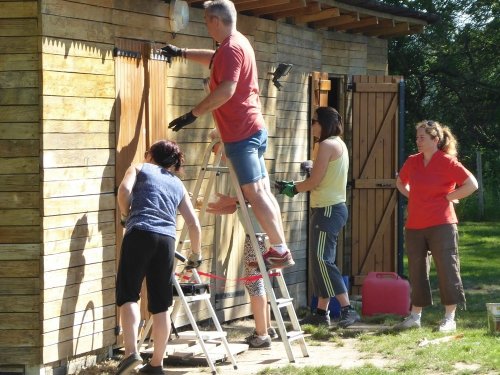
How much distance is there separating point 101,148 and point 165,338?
1.55 meters

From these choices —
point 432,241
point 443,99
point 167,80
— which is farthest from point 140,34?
point 443,99

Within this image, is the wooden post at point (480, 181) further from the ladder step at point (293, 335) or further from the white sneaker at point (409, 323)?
the ladder step at point (293, 335)

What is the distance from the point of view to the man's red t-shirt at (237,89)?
7.62 metres

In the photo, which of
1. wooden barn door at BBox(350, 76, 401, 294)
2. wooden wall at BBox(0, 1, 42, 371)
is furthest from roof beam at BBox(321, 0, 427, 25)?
wooden wall at BBox(0, 1, 42, 371)

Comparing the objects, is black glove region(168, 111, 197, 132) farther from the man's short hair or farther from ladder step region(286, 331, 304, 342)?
ladder step region(286, 331, 304, 342)

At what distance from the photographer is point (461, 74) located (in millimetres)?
23469

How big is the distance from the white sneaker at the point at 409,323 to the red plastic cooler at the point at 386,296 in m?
0.73

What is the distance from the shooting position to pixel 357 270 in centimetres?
1214

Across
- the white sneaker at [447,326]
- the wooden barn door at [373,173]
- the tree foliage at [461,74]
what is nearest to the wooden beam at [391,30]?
the wooden barn door at [373,173]

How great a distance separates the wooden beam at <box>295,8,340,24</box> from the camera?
433 inches

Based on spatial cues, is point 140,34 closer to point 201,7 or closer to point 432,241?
point 201,7

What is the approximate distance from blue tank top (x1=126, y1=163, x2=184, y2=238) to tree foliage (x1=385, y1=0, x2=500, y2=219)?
15.2m

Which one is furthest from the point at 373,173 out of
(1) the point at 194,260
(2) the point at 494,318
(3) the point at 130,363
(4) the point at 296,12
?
(3) the point at 130,363

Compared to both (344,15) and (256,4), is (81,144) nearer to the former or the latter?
(256,4)
